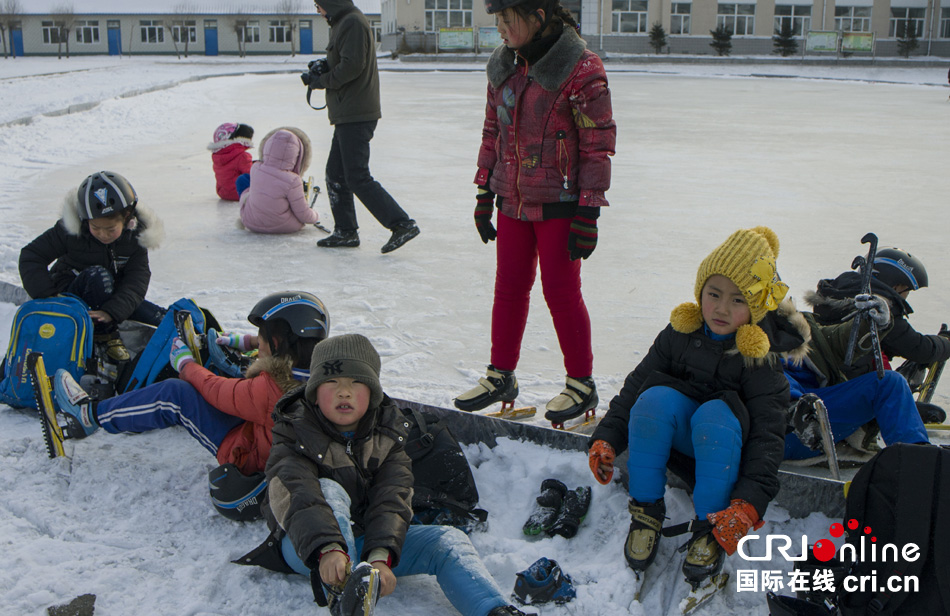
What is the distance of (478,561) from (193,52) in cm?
5730

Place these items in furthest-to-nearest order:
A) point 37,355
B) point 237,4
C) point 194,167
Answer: point 237,4
point 194,167
point 37,355

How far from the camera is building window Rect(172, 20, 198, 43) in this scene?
53.1 meters

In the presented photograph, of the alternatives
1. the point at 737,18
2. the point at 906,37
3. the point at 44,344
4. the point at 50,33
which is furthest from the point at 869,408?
the point at 50,33

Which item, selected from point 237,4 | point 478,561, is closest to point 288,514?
point 478,561

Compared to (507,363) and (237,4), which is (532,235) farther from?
(237,4)

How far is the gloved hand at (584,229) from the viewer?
3090 millimetres

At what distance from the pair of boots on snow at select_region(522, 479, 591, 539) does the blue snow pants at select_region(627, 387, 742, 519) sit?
0.68 feet

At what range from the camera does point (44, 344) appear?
3.34 meters

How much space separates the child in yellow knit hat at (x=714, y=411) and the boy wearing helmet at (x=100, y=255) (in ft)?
7.27

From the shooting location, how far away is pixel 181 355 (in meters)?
3.12

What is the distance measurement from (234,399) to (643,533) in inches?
52.9

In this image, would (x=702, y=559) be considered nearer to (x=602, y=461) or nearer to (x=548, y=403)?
(x=602, y=461)

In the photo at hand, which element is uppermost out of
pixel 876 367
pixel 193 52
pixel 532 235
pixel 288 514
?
pixel 193 52

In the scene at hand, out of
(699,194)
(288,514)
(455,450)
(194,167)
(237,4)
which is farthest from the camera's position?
(237,4)
